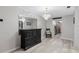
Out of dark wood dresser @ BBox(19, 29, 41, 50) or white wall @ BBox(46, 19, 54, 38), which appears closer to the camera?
white wall @ BBox(46, 19, 54, 38)

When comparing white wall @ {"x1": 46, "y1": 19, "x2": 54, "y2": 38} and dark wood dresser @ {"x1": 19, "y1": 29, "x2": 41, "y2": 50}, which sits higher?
white wall @ {"x1": 46, "y1": 19, "x2": 54, "y2": 38}

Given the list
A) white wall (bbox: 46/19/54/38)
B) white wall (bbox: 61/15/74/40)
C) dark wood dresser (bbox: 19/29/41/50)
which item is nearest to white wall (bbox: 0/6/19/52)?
dark wood dresser (bbox: 19/29/41/50)

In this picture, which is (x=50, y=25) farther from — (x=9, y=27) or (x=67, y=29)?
(x=9, y=27)

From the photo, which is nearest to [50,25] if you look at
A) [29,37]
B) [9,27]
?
[9,27]

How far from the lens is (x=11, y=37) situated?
1.29 metres

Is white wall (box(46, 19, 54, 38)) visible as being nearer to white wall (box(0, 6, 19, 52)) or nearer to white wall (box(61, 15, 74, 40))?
white wall (box(61, 15, 74, 40))

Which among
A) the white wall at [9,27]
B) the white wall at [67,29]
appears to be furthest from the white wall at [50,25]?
the white wall at [9,27]

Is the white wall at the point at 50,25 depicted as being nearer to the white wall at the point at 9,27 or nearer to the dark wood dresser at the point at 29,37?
the dark wood dresser at the point at 29,37

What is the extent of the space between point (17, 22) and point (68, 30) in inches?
40.6

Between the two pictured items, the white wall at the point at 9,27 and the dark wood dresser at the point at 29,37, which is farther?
the dark wood dresser at the point at 29,37

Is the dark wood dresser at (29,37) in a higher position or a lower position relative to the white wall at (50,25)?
lower

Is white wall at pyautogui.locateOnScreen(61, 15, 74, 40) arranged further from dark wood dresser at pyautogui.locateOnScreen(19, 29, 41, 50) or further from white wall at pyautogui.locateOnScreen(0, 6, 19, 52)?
white wall at pyautogui.locateOnScreen(0, 6, 19, 52)

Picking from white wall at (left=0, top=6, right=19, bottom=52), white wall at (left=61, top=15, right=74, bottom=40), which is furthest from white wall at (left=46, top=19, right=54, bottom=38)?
white wall at (left=0, top=6, right=19, bottom=52)
